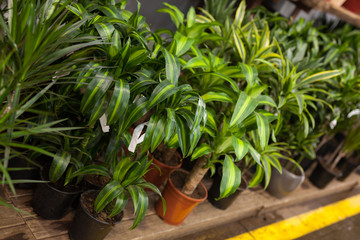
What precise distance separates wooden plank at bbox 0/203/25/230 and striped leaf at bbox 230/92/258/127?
3.50ft

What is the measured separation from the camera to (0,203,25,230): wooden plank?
5.00 feet

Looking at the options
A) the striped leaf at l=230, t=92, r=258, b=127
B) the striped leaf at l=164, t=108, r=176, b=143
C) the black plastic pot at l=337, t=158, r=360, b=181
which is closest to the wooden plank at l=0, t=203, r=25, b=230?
the striped leaf at l=164, t=108, r=176, b=143

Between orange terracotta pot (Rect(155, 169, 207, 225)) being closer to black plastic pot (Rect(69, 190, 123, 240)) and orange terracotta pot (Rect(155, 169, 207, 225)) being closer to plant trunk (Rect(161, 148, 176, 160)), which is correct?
plant trunk (Rect(161, 148, 176, 160))

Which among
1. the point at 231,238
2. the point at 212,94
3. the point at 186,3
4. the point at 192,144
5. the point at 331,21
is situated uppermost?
the point at 331,21

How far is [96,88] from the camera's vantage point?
4.22 ft

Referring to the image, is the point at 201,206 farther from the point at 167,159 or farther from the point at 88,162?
the point at 88,162

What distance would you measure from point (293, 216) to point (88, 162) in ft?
6.12

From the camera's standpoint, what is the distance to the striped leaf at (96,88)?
1279 mm

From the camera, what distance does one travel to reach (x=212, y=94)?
1.62 meters

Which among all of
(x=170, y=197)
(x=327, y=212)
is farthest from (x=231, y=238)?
(x=327, y=212)

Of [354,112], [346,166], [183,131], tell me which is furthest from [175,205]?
[346,166]

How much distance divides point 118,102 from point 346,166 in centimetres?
302

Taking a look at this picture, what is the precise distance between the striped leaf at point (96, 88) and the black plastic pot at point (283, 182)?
1787 mm

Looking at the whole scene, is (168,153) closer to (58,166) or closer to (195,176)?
Answer: (195,176)
